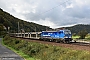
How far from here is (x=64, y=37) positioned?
43.8 m

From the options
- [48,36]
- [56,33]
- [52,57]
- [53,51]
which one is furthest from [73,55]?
[48,36]

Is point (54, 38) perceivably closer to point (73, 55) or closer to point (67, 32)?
point (67, 32)

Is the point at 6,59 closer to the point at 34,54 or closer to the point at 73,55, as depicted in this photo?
the point at 34,54

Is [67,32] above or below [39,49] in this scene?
above

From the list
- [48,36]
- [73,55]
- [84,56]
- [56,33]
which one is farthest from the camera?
[48,36]

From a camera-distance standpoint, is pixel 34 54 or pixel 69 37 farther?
pixel 69 37

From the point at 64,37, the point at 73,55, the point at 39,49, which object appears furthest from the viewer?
the point at 64,37

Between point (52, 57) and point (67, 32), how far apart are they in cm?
2541

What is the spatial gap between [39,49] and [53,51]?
520 centimetres

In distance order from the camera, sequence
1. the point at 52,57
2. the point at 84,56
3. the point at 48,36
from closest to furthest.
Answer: the point at 84,56 → the point at 52,57 → the point at 48,36

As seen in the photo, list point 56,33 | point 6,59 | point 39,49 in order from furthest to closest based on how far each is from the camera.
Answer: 1. point 56,33
2. point 39,49
3. point 6,59

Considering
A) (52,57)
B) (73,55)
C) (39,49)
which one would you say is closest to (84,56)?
(73,55)

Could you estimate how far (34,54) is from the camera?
2753 cm

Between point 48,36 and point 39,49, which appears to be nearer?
point 39,49
